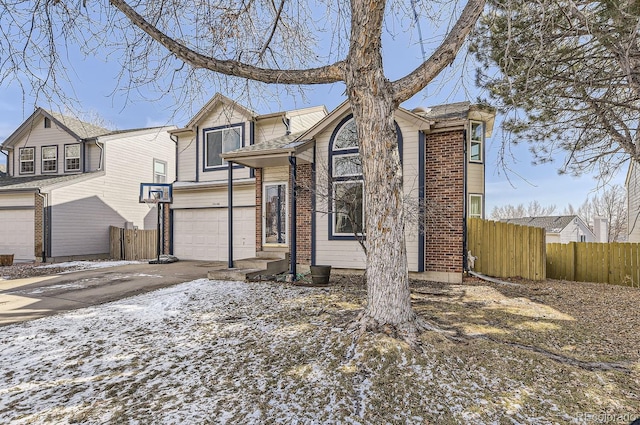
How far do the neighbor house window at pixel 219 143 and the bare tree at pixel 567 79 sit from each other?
893 cm

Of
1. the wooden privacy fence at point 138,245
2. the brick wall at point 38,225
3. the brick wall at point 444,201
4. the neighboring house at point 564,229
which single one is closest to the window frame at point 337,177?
the brick wall at point 444,201

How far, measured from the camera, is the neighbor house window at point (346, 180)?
8766 mm

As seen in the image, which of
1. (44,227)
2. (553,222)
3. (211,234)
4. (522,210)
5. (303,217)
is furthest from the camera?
(522,210)

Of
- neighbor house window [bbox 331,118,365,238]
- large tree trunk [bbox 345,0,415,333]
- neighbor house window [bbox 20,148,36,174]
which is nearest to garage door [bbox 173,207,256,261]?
neighbor house window [bbox 331,118,365,238]

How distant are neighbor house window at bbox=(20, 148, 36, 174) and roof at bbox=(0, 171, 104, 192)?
1.61ft

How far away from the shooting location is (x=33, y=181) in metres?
15.3

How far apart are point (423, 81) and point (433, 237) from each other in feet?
15.8

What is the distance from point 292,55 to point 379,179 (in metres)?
3.68

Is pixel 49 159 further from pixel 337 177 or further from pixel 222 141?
pixel 337 177

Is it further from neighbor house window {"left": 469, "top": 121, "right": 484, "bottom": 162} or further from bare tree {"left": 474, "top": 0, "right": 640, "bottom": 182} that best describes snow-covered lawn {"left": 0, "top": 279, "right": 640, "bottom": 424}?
neighbor house window {"left": 469, "top": 121, "right": 484, "bottom": 162}

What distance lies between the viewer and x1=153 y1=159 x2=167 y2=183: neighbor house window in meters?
18.3

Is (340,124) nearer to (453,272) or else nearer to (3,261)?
(453,272)

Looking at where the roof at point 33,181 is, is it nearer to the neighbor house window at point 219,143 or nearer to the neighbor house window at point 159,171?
the neighbor house window at point 159,171

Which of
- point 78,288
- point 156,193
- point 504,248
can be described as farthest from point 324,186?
point 156,193
